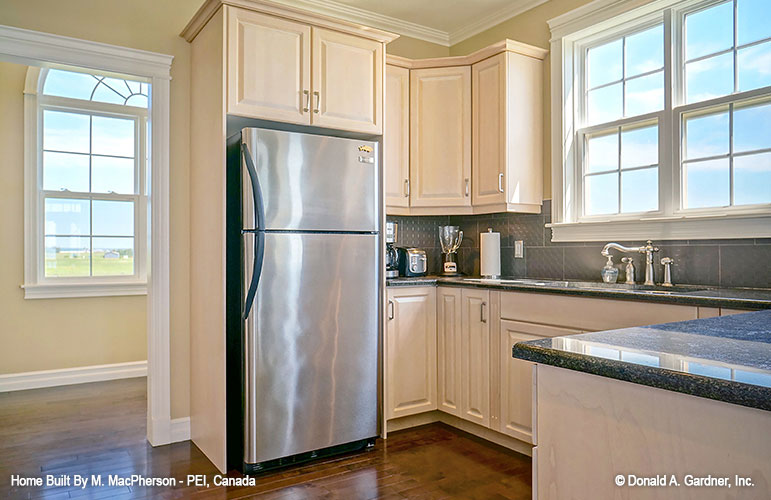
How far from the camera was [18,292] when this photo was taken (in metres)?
4.37

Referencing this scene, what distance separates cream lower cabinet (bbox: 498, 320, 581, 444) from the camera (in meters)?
2.84

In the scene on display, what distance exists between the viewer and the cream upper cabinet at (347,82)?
2986 millimetres

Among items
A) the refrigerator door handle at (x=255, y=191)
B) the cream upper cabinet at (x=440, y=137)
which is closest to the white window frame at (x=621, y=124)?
the cream upper cabinet at (x=440, y=137)

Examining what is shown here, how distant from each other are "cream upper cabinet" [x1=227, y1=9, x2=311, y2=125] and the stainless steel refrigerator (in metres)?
0.20

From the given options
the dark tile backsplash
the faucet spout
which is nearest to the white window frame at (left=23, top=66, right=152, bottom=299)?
the dark tile backsplash

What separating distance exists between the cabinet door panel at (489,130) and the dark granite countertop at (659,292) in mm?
616

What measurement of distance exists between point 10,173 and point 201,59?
2.36 meters

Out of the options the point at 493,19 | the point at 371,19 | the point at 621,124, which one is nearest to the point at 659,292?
the point at 621,124

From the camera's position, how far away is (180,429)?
3.18 meters

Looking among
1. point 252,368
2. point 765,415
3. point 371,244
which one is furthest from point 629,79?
point 765,415

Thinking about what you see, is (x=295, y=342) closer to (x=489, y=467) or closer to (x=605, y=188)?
(x=489, y=467)

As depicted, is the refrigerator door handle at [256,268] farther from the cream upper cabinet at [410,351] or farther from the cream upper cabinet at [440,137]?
the cream upper cabinet at [440,137]

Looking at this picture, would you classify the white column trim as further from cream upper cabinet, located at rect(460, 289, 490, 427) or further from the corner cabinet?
cream upper cabinet, located at rect(460, 289, 490, 427)

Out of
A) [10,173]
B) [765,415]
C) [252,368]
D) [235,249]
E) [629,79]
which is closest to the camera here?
[765,415]
